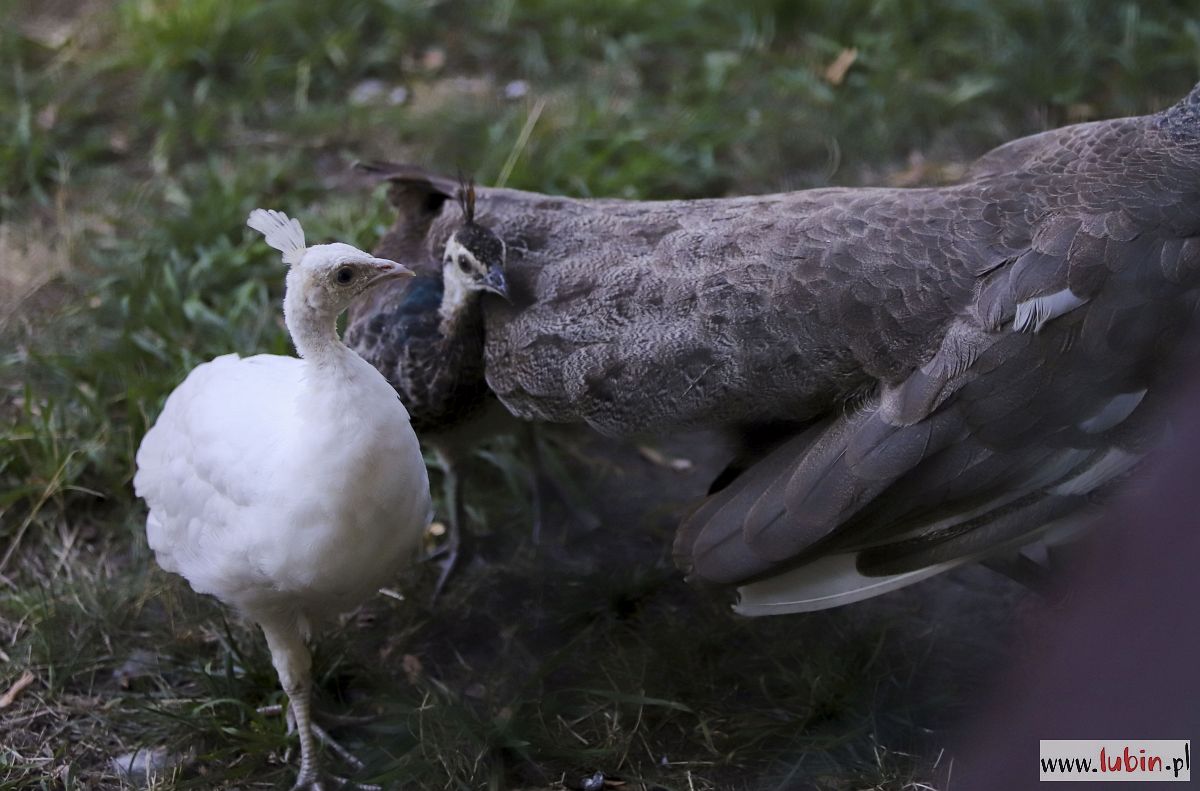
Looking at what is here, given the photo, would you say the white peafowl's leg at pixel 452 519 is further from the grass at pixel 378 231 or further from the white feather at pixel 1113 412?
the white feather at pixel 1113 412

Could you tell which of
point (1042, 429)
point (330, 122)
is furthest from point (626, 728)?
point (330, 122)

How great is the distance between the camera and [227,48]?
4.88 metres

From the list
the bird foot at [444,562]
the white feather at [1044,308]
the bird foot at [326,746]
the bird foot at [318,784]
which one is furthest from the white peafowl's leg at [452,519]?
the white feather at [1044,308]

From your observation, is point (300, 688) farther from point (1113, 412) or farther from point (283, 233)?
point (1113, 412)

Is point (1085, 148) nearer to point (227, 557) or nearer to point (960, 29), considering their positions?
point (227, 557)

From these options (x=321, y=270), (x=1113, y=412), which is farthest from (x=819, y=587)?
(x=321, y=270)

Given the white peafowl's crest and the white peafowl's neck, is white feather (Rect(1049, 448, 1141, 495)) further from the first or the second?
the white peafowl's crest

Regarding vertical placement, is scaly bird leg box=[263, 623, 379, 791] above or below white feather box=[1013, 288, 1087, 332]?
below

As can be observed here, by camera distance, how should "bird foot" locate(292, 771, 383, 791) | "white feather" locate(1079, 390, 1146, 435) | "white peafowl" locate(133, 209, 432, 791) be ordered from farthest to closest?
1. "bird foot" locate(292, 771, 383, 791)
2. "white feather" locate(1079, 390, 1146, 435)
3. "white peafowl" locate(133, 209, 432, 791)

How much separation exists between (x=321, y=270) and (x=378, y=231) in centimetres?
172

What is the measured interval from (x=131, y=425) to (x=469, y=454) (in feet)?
3.09

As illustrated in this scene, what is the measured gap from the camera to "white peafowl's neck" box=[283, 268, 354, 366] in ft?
7.69

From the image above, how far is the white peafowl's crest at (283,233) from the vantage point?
2.36 m

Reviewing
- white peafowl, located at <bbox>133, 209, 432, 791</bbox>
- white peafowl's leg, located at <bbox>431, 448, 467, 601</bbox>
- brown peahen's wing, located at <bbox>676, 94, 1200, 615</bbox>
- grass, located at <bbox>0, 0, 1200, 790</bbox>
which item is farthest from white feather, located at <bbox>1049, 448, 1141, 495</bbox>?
white peafowl's leg, located at <bbox>431, 448, 467, 601</bbox>
